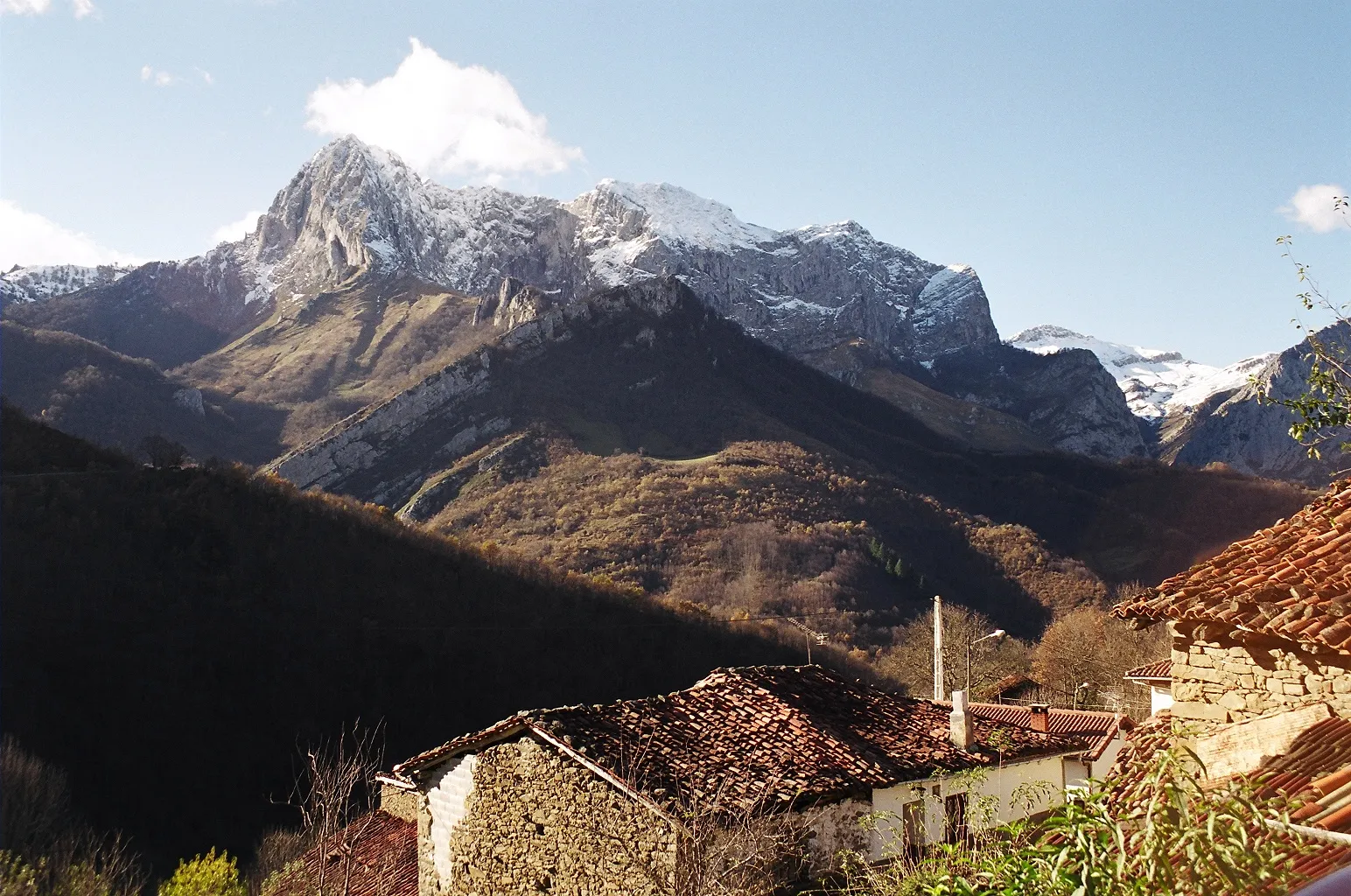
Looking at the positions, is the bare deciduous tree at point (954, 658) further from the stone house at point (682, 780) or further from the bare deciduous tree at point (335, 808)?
the stone house at point (682, 780)

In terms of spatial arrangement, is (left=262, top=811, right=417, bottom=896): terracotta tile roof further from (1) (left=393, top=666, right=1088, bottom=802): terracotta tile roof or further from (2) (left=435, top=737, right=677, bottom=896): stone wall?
(1) (left=393, top=666, right=1088, bottom=802): terracotta tile roof

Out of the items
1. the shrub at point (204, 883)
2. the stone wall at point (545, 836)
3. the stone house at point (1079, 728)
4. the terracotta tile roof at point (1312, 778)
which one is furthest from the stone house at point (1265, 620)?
the shrub at point (204, 883)

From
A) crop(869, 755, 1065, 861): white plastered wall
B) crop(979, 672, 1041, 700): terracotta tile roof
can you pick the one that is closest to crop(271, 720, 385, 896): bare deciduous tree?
crop(869, 755, 1065, 861): white plastered wall

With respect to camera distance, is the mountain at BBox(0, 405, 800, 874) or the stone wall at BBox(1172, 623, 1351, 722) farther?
the mountain at BBox(0, 405, 800, 874)

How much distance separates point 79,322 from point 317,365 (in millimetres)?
56145

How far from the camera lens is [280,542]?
5616cm

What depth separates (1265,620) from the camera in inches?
274

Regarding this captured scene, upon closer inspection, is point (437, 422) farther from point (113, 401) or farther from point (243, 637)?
point (243, 637)

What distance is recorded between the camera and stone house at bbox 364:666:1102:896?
41.3 ft

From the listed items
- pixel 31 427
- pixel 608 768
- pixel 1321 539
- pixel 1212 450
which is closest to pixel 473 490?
pixel 31 427

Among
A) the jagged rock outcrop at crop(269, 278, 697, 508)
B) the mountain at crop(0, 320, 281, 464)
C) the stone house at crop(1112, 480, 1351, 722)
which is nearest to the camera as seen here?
the stone house at crop(1112, 480, 1351, 722)

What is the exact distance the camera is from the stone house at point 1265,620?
660cm

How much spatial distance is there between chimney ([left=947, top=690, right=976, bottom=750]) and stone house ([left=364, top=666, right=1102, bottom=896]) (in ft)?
0.09

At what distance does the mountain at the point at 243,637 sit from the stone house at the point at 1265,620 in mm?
35988
